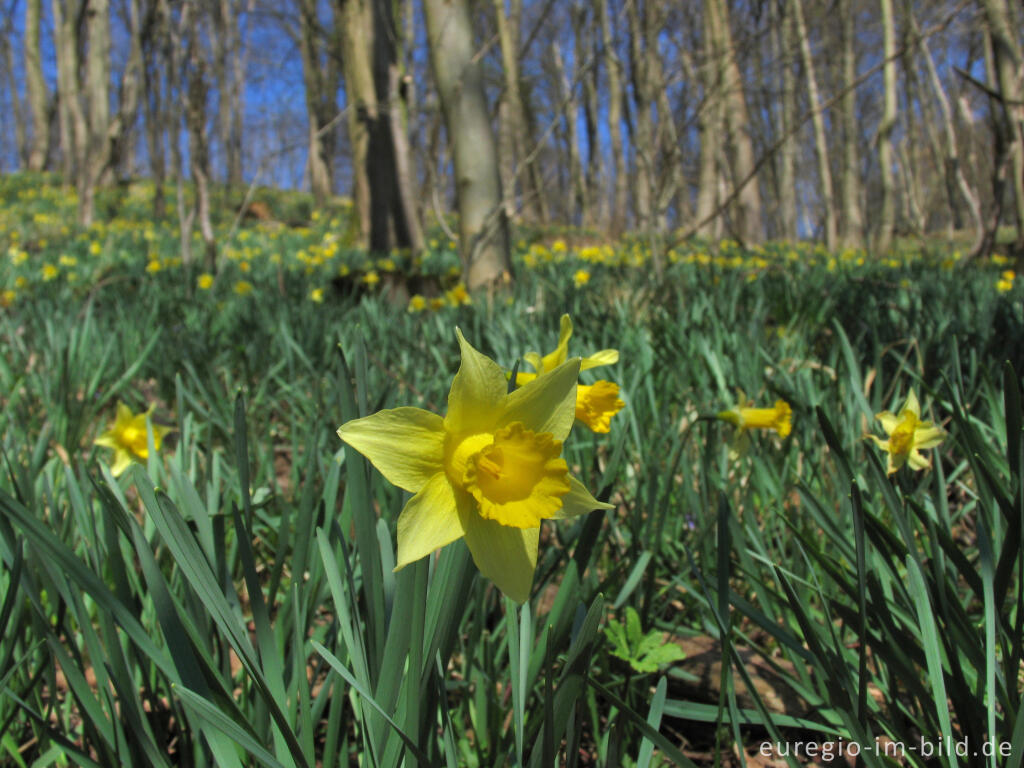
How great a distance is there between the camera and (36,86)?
1938cm

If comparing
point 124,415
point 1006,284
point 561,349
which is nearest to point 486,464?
point 561,349

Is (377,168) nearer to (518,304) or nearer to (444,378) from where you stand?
(518,304)

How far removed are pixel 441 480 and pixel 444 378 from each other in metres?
1.56

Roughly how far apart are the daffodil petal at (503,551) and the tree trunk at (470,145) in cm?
332

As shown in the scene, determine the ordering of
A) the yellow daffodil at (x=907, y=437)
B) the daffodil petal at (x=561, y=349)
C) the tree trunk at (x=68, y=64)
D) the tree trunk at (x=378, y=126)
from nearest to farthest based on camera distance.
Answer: the daffodil petal at (x=561, y=349)
the yellow daffodil at (x=907, y=437)
the tree trunk at (x=378, y=126)
the tree trunk at (x=68, y=64)

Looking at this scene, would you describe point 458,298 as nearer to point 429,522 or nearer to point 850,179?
point 429,522

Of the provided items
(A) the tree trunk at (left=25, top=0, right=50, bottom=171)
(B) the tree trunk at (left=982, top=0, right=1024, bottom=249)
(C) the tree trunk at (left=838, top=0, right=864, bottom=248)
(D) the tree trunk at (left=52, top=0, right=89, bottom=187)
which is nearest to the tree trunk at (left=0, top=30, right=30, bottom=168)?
(A) the tree trunk at (left=25, top=0, right=50, bottom=171)

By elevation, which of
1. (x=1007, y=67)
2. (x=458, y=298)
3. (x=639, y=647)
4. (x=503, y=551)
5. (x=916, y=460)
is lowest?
(x=639, y=647)

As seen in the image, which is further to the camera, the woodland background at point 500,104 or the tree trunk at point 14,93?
the tree trunk at point 14,93

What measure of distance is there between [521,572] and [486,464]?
10 centimetres

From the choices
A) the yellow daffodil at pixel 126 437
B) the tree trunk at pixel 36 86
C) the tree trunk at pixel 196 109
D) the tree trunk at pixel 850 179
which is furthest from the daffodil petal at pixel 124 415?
the tree trunk at pixel 36 86

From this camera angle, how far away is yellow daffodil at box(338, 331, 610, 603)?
543 mm

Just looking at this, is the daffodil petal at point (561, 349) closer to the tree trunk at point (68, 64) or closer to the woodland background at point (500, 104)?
the woodland background at point (500, 104)

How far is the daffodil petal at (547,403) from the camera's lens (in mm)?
575
